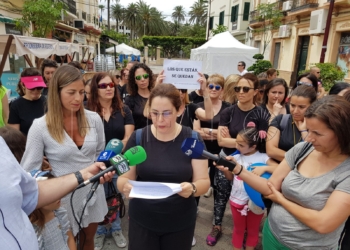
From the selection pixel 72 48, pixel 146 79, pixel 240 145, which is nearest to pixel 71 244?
pixel 240 145

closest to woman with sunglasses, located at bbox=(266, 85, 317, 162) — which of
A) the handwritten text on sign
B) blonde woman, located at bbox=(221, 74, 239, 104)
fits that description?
the handwritten text on sign

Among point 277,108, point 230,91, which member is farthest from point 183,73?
point 230,91

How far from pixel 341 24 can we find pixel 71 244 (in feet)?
49.7

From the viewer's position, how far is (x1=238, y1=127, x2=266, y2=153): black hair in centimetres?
256

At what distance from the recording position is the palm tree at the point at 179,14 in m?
67.1

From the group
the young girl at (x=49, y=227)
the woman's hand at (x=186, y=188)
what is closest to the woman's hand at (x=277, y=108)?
the woman's hand at (x=186, y=188)

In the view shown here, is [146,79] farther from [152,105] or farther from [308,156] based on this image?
[308,156]

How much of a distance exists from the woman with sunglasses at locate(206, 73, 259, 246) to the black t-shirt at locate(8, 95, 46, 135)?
229 cm

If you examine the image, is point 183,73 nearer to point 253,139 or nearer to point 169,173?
point 253,139

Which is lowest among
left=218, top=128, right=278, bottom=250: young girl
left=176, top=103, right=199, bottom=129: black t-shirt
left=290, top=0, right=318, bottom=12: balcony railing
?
left=218, top=128, right=278, bottom=250: young girl

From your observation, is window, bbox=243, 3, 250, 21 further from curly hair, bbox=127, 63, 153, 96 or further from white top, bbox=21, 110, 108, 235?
white top, bbox=21, 110, 108, 235

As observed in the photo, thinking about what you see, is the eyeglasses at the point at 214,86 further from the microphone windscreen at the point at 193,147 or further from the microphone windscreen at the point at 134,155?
the microphone windscreen at the point at 134,155

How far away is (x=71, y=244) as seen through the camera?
1.84 metres

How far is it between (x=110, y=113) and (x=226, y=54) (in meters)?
12.2
